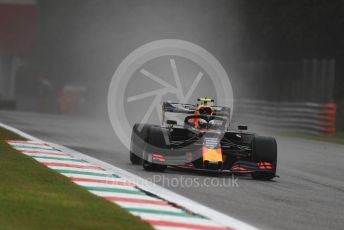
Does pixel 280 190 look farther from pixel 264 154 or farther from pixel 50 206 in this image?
pixel 50 206

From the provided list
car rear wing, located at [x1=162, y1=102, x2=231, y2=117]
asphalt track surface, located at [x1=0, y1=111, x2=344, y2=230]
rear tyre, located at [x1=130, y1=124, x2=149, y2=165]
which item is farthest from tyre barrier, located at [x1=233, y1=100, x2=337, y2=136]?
rear tyre, located at [x1=130, y1=124, x2=149, y2=165]

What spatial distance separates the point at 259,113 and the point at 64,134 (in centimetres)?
1308

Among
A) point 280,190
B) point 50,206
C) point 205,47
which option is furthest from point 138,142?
point 205,47

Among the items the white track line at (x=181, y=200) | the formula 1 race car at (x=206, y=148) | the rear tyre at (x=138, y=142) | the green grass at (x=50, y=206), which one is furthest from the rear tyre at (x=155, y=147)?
the green grass at (x=50, y=206)

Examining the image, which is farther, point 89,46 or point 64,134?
point 89,46

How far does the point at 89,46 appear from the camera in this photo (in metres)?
65.1

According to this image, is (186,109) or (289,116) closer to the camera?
(186,109)

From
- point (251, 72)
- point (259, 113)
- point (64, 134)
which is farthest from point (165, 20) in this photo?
Answer: point (64, 134)

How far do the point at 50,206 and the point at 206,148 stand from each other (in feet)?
15.1

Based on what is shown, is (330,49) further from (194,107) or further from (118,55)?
(194,107)

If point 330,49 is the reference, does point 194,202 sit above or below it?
below

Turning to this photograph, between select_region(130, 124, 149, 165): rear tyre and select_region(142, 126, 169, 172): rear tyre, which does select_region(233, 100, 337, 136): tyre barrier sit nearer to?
select_region(130, 124, 149, 165): rear tyre

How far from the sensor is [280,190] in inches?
490

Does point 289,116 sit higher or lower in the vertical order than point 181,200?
higher
